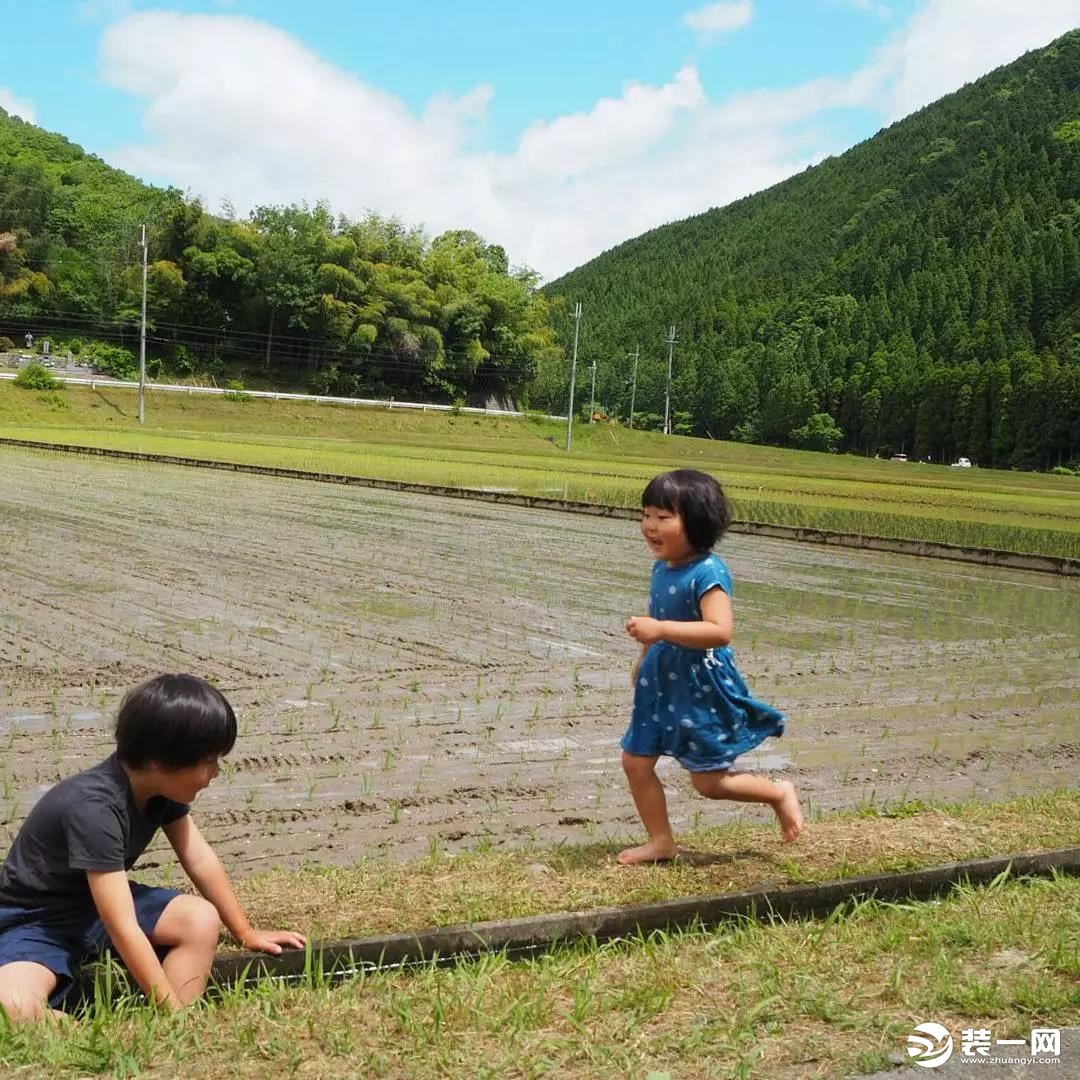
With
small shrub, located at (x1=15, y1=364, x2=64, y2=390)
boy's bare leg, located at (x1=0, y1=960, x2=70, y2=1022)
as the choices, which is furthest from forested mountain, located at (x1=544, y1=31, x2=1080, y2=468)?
boy's bare leg, located at (x1=0, y1=960, x2=70, y2=1022)

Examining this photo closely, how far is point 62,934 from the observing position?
2.87m

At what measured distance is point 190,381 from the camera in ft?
224

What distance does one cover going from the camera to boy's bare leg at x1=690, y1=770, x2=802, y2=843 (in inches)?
144

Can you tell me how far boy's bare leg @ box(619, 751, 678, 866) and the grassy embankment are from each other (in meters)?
0.11

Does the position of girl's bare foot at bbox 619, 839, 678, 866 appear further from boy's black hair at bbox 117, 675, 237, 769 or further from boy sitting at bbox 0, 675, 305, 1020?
boy's black hair at bbox 117, 675, 237, 769

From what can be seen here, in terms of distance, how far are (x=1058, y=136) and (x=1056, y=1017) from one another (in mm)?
149519

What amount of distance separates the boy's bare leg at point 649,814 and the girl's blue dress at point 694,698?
0.18ft

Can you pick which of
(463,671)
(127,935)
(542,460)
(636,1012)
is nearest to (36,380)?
(542,460)

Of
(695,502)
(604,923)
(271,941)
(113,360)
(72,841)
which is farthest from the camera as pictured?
(113,360)

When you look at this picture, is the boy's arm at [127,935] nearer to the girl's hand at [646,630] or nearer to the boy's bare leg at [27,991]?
the boy's bare leg at [27,991]

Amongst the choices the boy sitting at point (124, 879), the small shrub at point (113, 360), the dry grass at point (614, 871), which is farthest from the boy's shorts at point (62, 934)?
the small shrub at point (113, 360)

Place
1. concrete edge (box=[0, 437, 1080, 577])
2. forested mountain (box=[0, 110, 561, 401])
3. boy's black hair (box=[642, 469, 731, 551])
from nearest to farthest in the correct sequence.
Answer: boy's black hair (box=[642, 469, 731, 551]) → concrete edge (box=[0, 437, 1080, 577]) → forested mountain (box=[0, 110, 561, 401])

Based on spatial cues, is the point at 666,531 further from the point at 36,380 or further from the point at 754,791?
the point at 36,380

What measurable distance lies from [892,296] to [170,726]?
116730 mm
